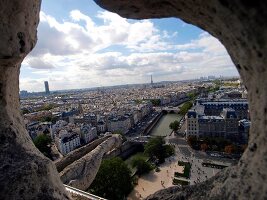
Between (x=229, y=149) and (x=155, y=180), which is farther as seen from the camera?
(x=229, y=149)

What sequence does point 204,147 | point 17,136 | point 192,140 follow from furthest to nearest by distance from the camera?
point 192,140, point 204,147, point 17,136

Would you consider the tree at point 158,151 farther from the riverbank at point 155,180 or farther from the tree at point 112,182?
the tree at point 112,182

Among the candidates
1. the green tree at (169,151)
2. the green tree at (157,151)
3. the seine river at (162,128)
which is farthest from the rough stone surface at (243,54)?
the seine river at (162,128)

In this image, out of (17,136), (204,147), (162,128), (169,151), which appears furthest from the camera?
(162,128)

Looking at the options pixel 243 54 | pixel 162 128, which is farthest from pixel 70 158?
A: pixel 162 128

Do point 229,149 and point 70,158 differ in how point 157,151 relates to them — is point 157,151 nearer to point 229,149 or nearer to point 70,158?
point 229,149

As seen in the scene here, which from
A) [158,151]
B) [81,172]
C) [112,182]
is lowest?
[158,151]

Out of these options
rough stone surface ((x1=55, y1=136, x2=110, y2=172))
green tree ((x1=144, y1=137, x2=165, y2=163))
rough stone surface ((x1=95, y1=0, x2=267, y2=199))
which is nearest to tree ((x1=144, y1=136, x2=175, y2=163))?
green tree ((x1=144, y1=137, x2=165, y2=163))
